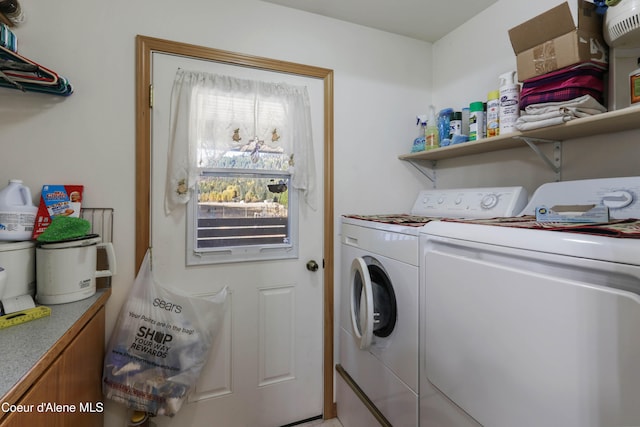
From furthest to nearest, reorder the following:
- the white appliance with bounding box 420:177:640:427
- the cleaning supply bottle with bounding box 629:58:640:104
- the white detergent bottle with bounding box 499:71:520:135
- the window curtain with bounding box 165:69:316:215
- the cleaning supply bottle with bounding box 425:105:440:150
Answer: the cleaning supply bottle with bounding box 425:105:440:150 < the window curtain with bounding box 165:69:316:215 < the white detergent bottle with bounding box 499:71:520:135 < the cleaning supply bottle with bounding box 629:58:640:104 < the white appliance with bounding box 420:177:640:427

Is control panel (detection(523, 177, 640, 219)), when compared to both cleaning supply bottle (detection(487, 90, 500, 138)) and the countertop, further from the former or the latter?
the countertop

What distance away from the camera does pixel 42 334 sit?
883 mm

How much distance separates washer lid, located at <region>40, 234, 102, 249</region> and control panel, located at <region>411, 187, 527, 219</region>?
1.77m

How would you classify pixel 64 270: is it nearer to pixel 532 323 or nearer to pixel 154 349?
pixel 154 349

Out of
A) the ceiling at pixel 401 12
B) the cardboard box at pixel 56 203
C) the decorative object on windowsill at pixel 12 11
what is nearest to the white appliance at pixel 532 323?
the ceiling at pixel 401 12

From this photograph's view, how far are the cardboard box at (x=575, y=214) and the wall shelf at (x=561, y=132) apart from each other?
325mm

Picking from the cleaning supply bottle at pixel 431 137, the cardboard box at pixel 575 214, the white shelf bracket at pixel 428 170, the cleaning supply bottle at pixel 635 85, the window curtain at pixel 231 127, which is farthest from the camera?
the white shelf bracket at pixel 428 170

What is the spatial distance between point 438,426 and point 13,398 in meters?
1.23

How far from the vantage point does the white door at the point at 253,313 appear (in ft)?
4.91

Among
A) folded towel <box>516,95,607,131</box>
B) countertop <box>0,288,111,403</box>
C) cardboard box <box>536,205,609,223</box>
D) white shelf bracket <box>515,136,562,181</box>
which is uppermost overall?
folded towel <box>516,95,607,131</box>

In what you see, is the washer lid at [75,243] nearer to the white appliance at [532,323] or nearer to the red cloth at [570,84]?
the white appliance at [532,323]

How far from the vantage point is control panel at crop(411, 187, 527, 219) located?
1.44 metres

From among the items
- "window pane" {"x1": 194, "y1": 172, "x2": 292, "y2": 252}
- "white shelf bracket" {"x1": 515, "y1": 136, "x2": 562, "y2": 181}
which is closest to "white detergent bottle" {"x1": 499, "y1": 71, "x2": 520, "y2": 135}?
"white shelf bracket" {"x1": 515, "y1": 136, "x2": 562, "y2": 181}

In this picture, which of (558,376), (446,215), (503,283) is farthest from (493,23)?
(558,376)
